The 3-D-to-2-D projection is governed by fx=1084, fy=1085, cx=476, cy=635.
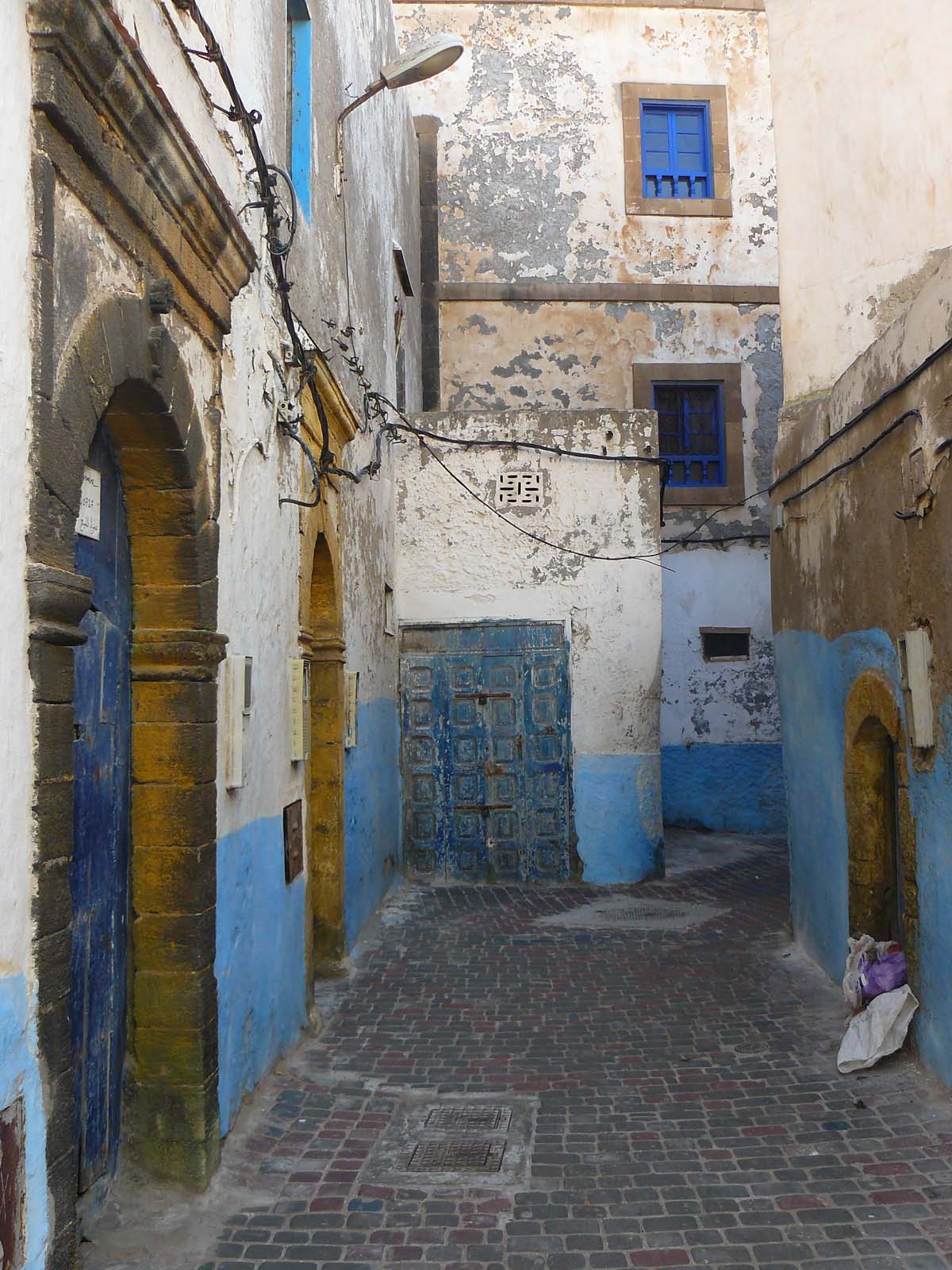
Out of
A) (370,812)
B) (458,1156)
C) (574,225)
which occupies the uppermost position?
(574,225)

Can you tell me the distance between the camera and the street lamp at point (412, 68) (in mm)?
6988

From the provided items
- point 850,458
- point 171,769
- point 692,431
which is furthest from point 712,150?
point 171,769

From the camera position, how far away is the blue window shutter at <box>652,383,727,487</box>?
13.3 m

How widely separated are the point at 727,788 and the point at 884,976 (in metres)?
7.45

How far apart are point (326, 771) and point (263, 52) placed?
4136 mm

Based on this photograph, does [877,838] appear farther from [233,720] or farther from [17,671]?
[17,671]

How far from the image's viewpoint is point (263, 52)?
5.15 meters

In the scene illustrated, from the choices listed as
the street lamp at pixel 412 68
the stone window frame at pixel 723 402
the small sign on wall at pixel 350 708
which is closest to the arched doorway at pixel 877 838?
the small sign on wall at pixel 350 708

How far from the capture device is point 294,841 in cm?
564

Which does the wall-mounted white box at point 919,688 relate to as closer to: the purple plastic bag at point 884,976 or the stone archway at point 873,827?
the stone archway at point 873,827

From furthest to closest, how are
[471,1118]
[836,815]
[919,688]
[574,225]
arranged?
[574,225] → [836,815] → [919,688] → [471,1118]

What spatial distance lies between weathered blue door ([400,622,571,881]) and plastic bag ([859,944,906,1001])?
15.5 ft

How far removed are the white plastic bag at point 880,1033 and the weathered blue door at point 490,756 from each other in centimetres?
506

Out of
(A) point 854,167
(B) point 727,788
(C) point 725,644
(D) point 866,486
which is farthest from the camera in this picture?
(C) point 725,644
